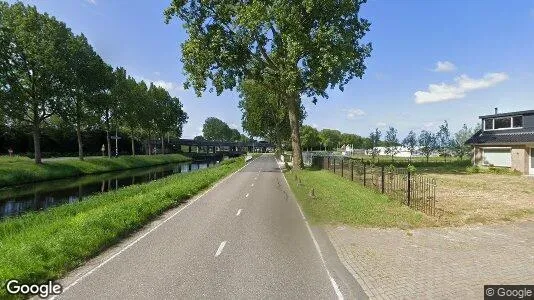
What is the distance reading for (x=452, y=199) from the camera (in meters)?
21.6

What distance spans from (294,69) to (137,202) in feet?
72.7

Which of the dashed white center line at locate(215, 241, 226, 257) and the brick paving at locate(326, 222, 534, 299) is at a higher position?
the brick paving at locate(326, 222, 534, 299)

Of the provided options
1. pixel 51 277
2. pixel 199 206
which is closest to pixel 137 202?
pixel 199 206

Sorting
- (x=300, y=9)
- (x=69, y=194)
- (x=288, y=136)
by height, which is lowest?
(x=69, y=194)

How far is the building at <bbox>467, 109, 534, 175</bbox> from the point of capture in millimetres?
37500

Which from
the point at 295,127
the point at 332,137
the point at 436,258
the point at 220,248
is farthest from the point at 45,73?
the point at 332,137

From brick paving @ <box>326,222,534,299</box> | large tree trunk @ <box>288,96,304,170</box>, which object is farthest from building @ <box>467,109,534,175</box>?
brick paving @ <box>326,222,534,299</box>

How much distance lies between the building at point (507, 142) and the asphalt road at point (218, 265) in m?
29.7

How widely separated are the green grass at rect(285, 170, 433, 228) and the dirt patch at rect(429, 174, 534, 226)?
1322mm

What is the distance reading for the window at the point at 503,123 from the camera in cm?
4188

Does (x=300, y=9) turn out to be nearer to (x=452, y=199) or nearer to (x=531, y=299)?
(x=452, y=199)

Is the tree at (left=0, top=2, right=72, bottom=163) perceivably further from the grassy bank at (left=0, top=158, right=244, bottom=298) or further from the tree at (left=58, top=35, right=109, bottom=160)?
the grassy bank at (left=0, top=158, right=244, bottom=298)

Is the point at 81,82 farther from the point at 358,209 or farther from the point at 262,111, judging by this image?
the point at 358,209

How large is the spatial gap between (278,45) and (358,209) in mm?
25503
